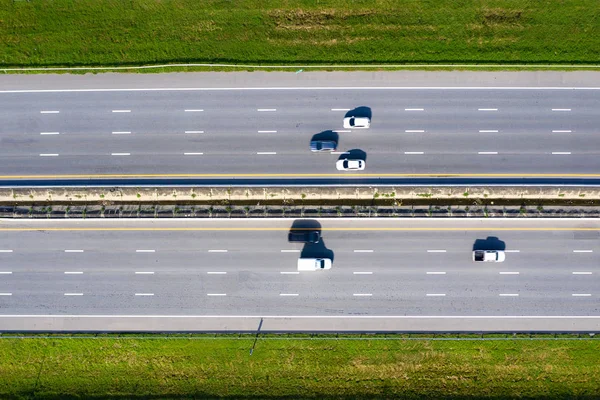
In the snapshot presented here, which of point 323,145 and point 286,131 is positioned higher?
point 286,131

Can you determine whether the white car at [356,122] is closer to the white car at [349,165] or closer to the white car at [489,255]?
the white car at [349,165]

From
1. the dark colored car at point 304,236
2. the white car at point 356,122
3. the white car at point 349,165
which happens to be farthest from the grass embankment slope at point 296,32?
the dark colored car at point 304,236

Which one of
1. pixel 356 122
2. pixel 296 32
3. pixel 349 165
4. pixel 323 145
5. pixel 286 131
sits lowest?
pixel 349 165

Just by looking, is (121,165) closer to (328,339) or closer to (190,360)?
(190,360)

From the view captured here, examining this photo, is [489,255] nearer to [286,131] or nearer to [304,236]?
[304,236]

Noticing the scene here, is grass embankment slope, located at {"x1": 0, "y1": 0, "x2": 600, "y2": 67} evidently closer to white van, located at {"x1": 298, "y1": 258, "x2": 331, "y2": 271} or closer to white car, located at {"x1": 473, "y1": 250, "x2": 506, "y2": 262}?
white car, located at {"x1": 473, "y1": 250, "x2": 506, "y2": 262}

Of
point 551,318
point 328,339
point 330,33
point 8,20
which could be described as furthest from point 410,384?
point 8,20

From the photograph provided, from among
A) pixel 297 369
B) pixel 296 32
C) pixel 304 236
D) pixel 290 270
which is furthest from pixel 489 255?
pixel 296 32
